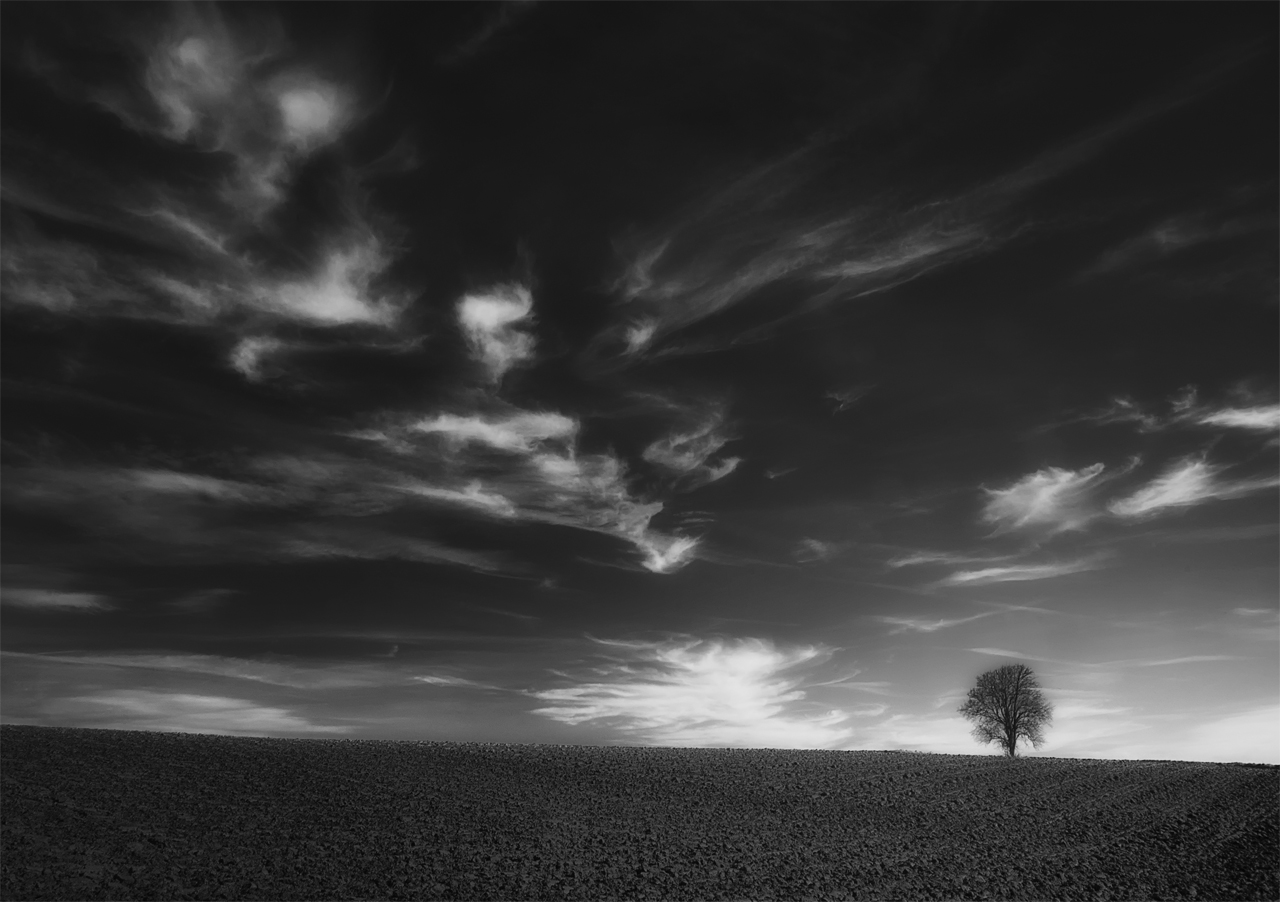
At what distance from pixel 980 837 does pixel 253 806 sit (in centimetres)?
2950

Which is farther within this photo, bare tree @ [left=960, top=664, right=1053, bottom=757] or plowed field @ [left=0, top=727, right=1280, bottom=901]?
bare tree @ [left=960, top=664, right=1053, bottom=757]

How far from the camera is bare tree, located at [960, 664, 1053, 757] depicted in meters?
68.6

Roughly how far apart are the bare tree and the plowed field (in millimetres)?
23049

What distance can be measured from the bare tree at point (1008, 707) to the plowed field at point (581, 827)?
75.6 ft

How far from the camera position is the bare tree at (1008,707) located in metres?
68.6

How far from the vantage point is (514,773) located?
41.0m

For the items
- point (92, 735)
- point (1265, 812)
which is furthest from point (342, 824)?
point (1265, 812)

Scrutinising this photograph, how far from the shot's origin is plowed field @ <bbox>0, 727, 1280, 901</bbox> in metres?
24.6

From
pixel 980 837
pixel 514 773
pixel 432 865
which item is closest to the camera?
pixel 432 865

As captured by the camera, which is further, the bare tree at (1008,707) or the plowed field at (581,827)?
the bare tree at (1008,707)

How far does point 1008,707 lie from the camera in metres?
69.4

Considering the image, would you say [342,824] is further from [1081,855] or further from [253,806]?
[1081,855]

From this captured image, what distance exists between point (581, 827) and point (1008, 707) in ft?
173

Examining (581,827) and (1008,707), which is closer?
(581,827)
